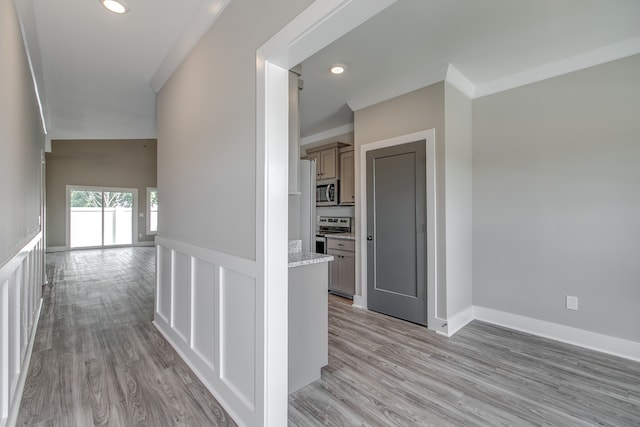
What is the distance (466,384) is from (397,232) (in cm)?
161

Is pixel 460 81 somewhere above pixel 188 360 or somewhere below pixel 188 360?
above

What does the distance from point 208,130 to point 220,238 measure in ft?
2.55

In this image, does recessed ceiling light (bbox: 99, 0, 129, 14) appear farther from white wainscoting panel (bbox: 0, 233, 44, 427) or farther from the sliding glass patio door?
the sliding glass patio door

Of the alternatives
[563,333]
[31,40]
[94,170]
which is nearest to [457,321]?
[563,333]

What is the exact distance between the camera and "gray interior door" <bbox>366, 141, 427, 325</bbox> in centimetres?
317

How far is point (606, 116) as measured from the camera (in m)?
2.59

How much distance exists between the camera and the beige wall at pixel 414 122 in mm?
2996

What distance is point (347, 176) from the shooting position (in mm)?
4531

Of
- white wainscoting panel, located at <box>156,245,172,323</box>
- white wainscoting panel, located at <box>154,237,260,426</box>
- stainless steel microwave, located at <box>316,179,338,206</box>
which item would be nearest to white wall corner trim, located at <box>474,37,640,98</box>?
stainless steel microwave, located at <box>316,179,338,206</box>

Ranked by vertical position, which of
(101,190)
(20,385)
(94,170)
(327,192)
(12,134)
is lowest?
(20,385)

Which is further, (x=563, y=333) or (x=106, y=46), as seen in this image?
(x=563, y=333)

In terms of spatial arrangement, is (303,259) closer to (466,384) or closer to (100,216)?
(466,384)

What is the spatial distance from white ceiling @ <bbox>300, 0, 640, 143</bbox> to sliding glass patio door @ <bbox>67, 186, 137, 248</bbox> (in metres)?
9.24

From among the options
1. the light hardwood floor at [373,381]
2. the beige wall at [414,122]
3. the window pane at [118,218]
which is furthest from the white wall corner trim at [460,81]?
the window pane at [118,218]
